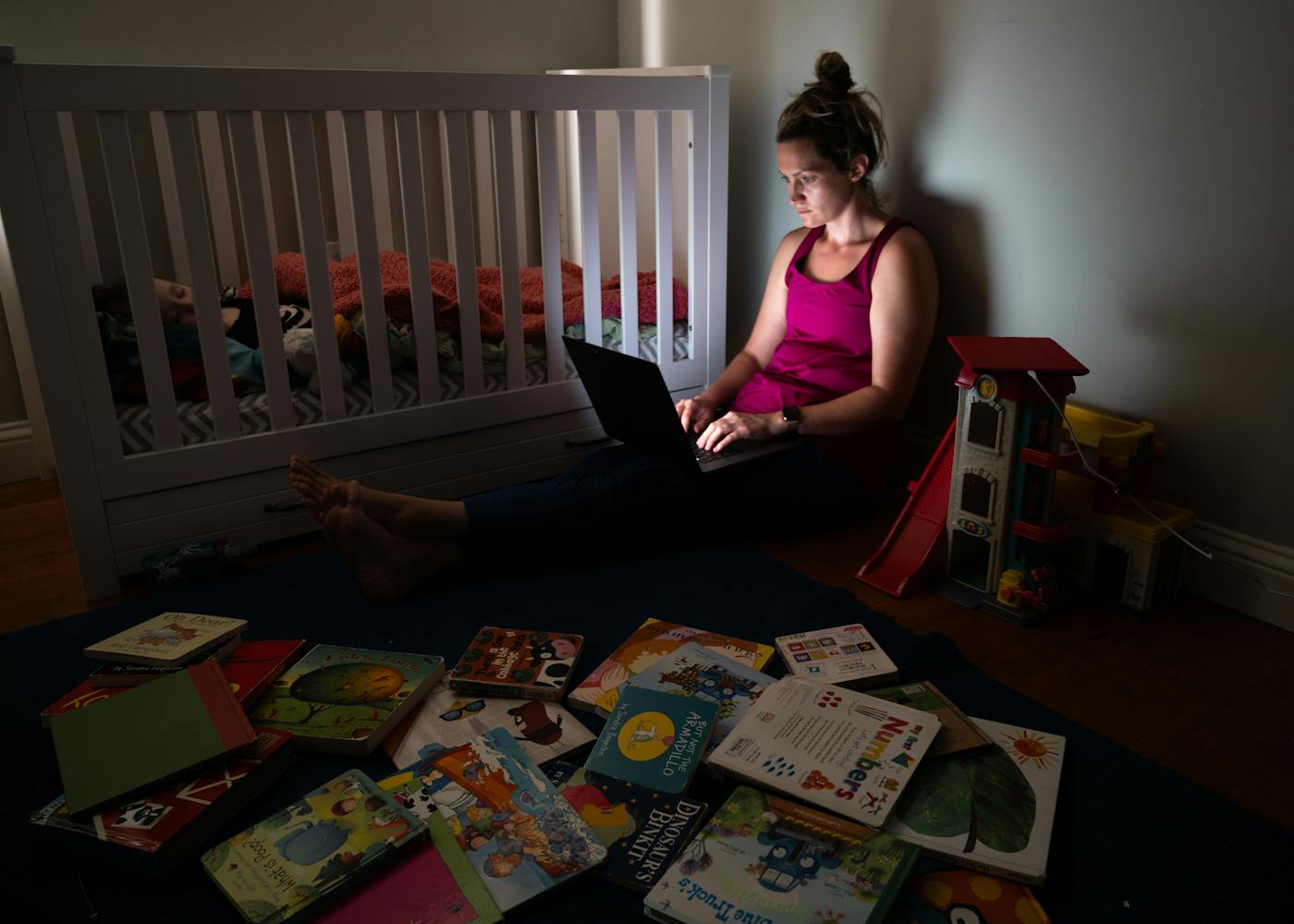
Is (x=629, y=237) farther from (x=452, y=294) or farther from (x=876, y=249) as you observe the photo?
(x=876, y=249)

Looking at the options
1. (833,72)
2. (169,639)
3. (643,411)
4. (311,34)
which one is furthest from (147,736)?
(311,34)

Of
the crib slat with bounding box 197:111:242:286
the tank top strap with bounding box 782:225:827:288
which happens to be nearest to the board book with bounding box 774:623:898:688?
the tank top strap with bounding box 782:225:827:288

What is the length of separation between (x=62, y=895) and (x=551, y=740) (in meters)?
0.57

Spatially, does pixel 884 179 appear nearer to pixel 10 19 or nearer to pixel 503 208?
pixel 503 208

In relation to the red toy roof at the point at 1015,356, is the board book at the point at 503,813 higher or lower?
lower

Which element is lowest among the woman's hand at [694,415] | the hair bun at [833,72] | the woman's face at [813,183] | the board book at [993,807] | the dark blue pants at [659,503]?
the board book at [993,807]

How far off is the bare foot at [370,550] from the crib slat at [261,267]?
0.28m

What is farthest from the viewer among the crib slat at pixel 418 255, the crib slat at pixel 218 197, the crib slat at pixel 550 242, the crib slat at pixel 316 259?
the crib slat at pixel 218 197

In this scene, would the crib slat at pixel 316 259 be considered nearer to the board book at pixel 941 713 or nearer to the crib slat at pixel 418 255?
the crib slat at pixel 418 255

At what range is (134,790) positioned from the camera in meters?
1.10

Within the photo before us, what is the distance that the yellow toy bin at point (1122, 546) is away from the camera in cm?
154

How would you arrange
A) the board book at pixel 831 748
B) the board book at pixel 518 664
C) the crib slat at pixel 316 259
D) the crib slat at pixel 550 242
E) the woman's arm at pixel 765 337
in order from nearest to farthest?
the board book at pixel 831 748
the board book at pixel 518 664
the crib slat at pixel 316 259
the crib slat at pixel 550 242
the woman's arm at pixel 765 337

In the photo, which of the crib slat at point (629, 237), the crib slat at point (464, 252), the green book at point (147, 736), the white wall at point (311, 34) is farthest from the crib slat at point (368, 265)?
the white wall at point (311, 34)

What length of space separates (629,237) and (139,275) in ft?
3.24
